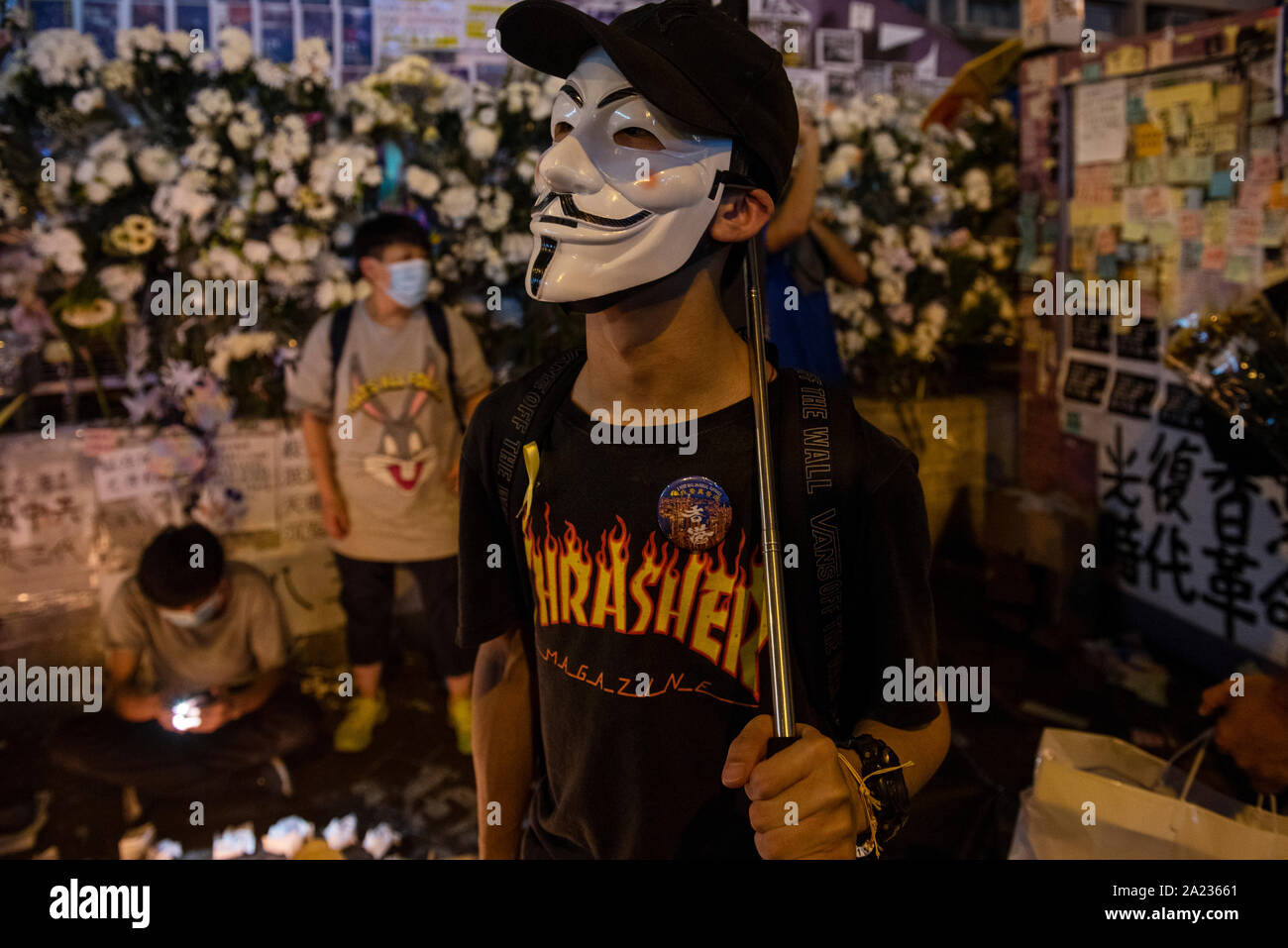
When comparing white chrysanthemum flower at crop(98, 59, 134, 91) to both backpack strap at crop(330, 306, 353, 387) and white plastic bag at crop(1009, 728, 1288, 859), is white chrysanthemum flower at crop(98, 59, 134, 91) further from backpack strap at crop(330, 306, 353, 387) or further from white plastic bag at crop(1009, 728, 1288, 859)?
white plastic bag at crop(1009, 728, 1288, 859)

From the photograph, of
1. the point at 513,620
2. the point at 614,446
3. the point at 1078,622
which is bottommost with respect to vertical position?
the point at 1078,622

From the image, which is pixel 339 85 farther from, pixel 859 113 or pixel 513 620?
pixel 513 620

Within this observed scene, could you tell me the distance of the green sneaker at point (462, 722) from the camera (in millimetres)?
3877

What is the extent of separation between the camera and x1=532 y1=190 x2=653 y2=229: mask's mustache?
1470 mm

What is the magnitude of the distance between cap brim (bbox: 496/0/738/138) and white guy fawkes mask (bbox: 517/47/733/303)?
0.16ft

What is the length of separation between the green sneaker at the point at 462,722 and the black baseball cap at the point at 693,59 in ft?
9.96

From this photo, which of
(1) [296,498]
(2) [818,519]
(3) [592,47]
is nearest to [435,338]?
(1) [296,498]

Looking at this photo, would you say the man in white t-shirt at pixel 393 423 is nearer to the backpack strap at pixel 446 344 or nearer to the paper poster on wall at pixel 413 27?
the backpack strap at pixel 446 344

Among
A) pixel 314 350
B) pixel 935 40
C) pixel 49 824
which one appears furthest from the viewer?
pixel 935 40

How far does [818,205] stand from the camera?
4609 mm

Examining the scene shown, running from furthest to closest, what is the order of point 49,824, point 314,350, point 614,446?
point 314,350 → point 49,824 → point 614,446

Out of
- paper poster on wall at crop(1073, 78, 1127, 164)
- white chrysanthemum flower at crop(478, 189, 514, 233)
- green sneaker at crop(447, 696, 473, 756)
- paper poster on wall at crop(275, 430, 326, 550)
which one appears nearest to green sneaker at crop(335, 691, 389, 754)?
green sneaker at crop(447, 696, 473, 756)
